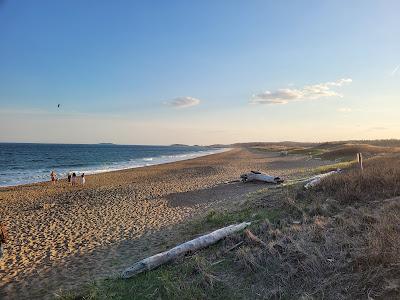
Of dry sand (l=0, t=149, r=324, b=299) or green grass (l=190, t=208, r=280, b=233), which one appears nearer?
dry sand (l=0, t=149, r=324, b=299)

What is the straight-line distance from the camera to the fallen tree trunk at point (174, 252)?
7188 mm

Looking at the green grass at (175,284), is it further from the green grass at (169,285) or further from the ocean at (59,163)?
the ocean at (59,163)

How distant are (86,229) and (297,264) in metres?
9.02

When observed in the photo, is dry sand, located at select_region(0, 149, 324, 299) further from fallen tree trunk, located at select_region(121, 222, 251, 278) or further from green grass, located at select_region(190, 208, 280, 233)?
fallen tree trunk, located at select_region(121, 222, 251, 278)

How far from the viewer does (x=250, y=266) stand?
21.3ft

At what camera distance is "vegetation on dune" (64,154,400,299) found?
5348mm

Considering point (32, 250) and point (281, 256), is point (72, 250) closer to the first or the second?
point (32, 250)

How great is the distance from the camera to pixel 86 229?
12.8 m

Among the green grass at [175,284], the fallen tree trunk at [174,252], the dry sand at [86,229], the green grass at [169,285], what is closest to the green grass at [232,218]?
the dry sand at [86,229]

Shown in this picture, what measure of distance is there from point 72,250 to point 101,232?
1971 mm

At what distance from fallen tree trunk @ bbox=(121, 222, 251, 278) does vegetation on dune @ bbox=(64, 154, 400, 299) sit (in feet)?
0.64

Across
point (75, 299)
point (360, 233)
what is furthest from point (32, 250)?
point (360, 233)

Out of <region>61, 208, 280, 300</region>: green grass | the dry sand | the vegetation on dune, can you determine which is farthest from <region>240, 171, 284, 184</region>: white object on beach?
<region>61, 208, 280, 300</region>: green grass

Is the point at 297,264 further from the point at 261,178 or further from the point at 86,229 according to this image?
the point at 261,178
